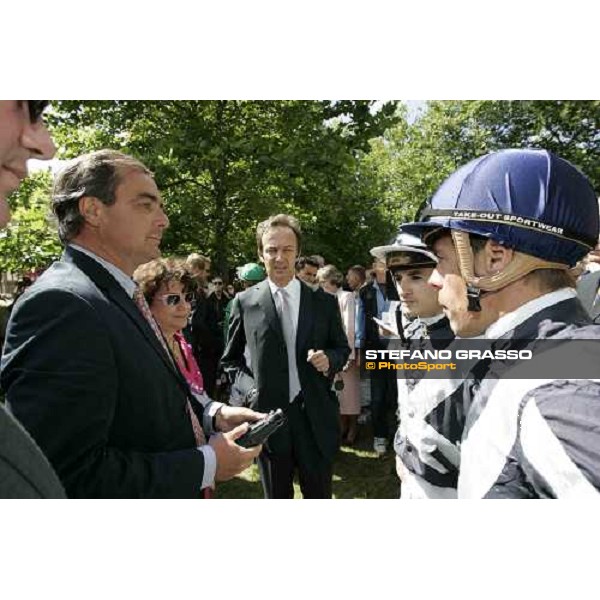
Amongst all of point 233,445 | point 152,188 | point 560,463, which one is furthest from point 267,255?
point 560,463

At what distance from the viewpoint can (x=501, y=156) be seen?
140 cm

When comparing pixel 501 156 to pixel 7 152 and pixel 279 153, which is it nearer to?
pixel 279 153

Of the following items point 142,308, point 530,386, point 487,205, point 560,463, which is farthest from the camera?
point 142,308

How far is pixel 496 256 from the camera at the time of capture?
4.24ft

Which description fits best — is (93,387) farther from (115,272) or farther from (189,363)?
(189,363)

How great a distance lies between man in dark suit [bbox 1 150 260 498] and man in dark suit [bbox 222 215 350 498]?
1.64 feet

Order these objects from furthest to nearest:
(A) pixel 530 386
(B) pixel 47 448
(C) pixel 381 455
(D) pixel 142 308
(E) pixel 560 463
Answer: (C) pixel 381 455, (D) pixel 142 308, (B) pixel 47 448, (A) pixel 530 386, (E) pixel 560 463

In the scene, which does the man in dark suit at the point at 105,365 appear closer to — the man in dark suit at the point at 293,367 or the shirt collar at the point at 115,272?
the shirt collar at the point at 115,272

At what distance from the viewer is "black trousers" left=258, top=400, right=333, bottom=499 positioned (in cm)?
208

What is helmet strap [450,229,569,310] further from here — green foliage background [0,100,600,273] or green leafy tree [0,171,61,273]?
green leafy tree [0,171,61,273]

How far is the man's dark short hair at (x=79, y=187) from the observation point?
1.46 metres

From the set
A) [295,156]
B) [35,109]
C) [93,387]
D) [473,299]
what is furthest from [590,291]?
[35,109]

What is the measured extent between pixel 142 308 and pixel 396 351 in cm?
81
